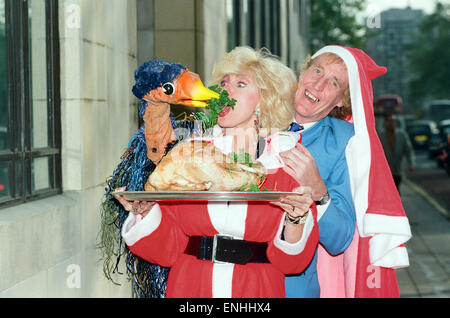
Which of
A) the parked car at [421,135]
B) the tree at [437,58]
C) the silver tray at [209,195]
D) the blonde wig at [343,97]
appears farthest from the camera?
the tree at [437,58]

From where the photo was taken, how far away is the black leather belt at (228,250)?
10.9 ft

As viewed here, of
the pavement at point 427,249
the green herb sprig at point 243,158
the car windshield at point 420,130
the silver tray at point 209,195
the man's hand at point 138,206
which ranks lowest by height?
the pavement at point 427,249

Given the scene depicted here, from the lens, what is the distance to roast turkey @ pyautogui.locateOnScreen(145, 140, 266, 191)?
2.94m

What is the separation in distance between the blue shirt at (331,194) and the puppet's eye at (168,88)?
1067 millimetres

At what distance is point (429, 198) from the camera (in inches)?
784

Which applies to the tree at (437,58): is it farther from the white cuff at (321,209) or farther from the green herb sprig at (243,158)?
the green herb sprig at (243,158)

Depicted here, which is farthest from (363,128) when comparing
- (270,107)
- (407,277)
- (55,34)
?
(407,277)

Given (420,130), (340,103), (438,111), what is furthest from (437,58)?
(340,103)

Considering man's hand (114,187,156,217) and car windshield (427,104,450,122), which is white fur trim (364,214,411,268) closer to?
man's hand (114,187,156,217)

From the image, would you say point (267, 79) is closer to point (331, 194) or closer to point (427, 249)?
point (331, 194)

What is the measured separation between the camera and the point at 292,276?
367 centimetres

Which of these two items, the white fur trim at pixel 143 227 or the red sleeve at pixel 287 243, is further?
the white fur trim at pixel 143 227

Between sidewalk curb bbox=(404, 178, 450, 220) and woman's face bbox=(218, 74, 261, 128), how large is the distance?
13461 mm
